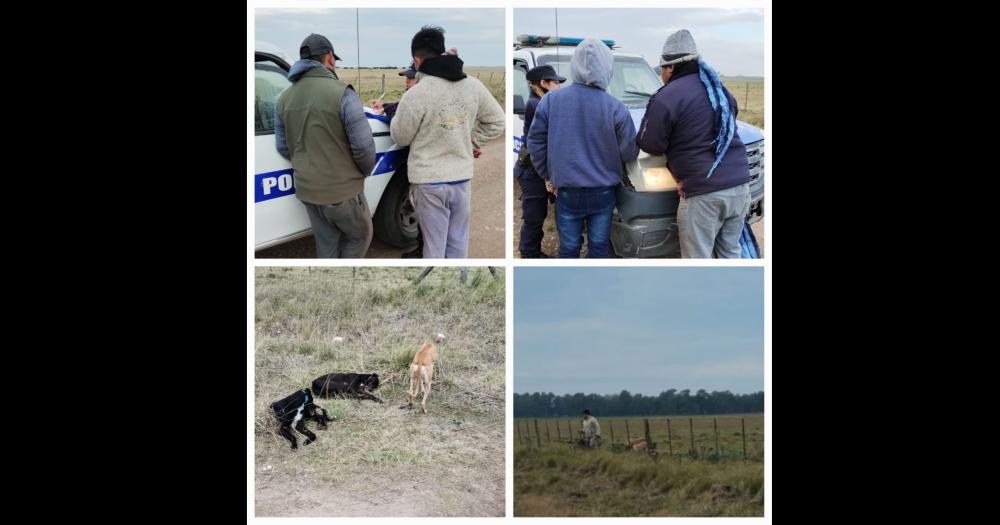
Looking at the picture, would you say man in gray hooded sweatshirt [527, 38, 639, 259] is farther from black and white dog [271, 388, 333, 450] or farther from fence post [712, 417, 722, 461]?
black and white dog [271, 388, 333, 450]

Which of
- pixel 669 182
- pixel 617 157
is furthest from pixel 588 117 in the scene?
pixel 669 182

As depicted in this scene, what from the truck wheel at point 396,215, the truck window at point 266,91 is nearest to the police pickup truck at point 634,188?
the truck wheel at point 396,215

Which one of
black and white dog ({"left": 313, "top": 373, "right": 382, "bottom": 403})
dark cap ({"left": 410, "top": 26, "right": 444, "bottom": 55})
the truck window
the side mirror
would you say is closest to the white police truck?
the truck window

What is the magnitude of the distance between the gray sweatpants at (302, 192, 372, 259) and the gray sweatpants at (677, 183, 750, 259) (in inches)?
70.2

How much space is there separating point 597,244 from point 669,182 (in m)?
0.52

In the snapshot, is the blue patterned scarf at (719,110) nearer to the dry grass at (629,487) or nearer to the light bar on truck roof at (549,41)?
the light bar on truck roof at (549,41)

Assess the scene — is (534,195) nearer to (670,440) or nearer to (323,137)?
(323,137)

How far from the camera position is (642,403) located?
4.41m

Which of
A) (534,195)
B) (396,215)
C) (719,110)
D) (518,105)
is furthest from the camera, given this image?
(396,215)

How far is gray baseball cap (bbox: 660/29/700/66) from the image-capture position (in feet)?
13.9

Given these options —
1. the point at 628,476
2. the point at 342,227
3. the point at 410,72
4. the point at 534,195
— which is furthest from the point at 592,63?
the point at 628,476

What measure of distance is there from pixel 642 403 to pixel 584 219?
42.0 inches

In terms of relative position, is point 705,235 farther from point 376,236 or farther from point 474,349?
point 376,236

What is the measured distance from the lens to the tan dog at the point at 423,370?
4.70m
